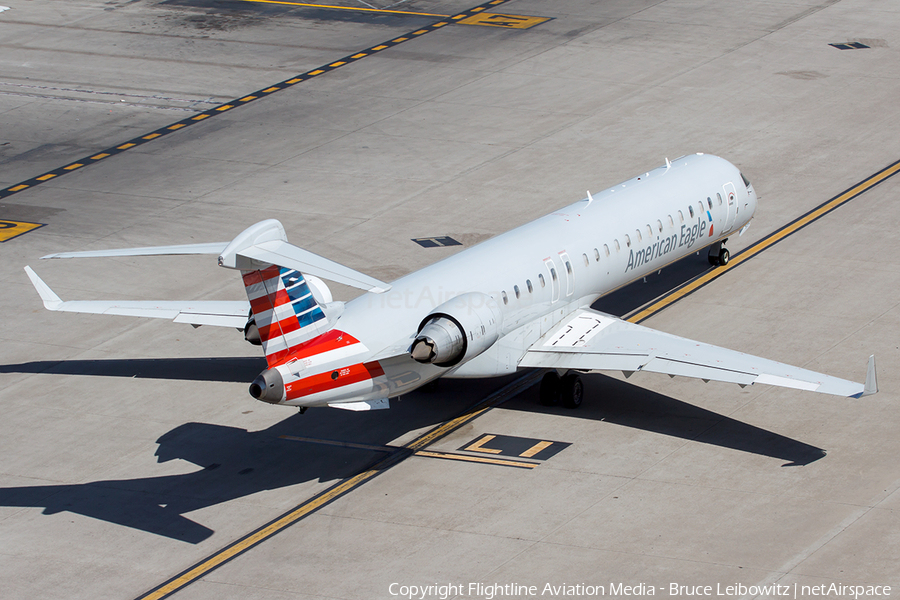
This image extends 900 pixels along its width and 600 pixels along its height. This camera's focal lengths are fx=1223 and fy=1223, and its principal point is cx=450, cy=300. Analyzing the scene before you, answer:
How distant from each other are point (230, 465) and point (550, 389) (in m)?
6.85

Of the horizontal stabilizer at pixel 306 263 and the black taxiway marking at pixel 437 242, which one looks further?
the black taxiway marking at pixel 437 242

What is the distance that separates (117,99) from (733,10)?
2756cm

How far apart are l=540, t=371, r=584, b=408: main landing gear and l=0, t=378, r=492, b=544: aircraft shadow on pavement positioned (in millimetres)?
1743

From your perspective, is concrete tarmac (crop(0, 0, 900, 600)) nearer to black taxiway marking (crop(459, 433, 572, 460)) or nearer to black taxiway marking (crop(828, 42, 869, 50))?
black taxiway marking (crop(459, 433, 572, 460))

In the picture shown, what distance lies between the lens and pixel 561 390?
25875 mm

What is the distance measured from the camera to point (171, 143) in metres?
43.6

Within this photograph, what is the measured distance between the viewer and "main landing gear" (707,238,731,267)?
108 ft

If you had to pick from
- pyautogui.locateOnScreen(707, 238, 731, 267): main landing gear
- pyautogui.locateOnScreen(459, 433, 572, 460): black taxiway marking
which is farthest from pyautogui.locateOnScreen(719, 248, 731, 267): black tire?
pyautogui.locateOnScreen(459, 433, 572, 460): black taxiway marking

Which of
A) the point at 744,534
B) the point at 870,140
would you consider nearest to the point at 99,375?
the point at 744,534

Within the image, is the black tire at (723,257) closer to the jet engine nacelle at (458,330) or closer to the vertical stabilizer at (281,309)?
the jet engine nacelle at (458,330)

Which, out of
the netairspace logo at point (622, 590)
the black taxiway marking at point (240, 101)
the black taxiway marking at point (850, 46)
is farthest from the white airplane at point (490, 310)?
the black taxiway marking at point (850, 46)

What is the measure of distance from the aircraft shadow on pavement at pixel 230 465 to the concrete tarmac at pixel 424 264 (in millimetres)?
69

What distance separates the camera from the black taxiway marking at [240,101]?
4131cm

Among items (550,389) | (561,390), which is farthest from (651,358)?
(550,389)
